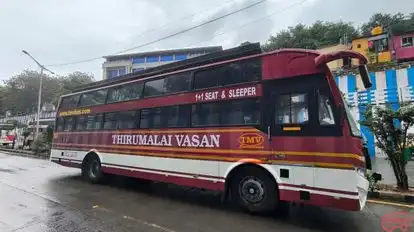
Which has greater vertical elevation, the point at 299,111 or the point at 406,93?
the point at 406,93

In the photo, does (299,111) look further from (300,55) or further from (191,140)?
(191,140)

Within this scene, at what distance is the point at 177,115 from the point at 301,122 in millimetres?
3150

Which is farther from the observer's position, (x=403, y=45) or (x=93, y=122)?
(x=403, y=45)

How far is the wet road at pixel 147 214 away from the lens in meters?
4.98

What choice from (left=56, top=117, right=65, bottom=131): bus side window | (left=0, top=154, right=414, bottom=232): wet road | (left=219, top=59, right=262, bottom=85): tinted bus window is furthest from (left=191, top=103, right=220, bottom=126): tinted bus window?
(left=56, top=117, right=65, bottom=131): bus side window

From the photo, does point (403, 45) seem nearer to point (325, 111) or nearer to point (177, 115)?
point (325, 111)

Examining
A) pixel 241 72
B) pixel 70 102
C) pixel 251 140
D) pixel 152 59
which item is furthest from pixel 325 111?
pixel 152 59

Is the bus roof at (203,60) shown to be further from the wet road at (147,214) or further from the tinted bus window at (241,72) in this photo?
the wet road at (147,214)

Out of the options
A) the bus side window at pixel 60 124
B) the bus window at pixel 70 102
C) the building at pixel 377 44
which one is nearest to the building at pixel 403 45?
the building at pixel 377 44

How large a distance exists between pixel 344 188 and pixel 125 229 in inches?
150

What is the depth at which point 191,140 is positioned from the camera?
6738 millimetres

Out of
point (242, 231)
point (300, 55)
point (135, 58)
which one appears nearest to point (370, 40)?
point (300, 55)

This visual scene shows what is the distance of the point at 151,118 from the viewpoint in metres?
7.76

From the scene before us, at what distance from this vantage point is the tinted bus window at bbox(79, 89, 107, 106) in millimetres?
9615
